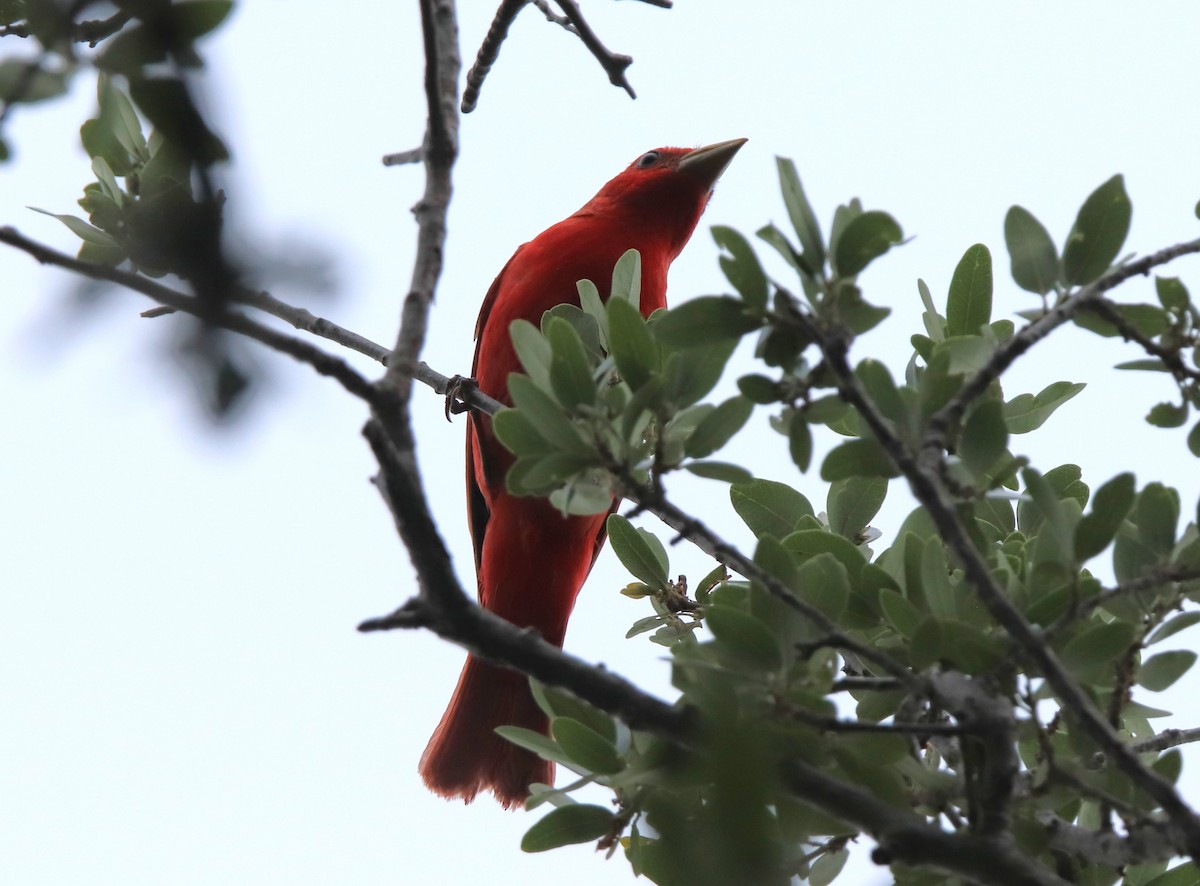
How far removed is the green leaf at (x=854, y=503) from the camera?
2.58 m

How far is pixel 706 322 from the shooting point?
5.76 ft

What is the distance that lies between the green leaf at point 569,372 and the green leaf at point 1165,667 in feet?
3.12

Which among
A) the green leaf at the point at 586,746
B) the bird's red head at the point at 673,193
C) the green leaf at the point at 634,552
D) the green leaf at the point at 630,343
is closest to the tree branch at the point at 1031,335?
the green leaf at the point at 630,343

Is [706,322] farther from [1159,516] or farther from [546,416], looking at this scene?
[1159,516]

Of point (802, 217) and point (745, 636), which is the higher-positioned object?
point (802, 217)

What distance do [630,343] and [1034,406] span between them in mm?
981

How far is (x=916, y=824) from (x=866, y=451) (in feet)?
1.73

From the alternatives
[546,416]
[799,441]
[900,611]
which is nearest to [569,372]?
[546,416]

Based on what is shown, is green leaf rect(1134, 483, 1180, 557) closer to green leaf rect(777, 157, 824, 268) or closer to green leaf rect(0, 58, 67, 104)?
green leaf rect(777, 157, 824, 268)

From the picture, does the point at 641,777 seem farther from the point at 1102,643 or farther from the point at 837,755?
the point at 1102,643

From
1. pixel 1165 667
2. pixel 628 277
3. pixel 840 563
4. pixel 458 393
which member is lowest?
pixel 1165 667

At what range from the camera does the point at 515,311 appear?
4594mm

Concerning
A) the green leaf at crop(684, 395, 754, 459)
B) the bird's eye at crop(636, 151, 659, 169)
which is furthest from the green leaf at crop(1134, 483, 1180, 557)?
the bird's eye at crop(636, 151, 659, 169)

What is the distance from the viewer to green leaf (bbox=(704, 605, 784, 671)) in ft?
5.64
